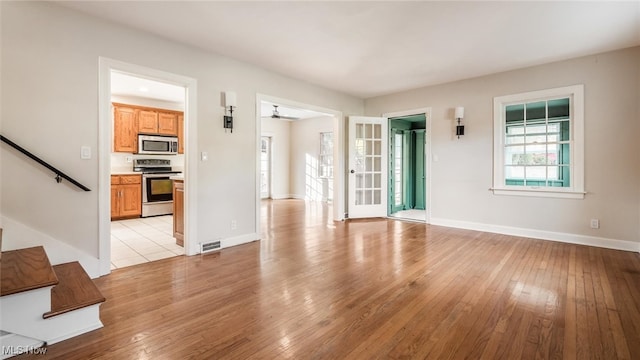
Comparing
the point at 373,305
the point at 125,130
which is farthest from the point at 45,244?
the point at 125,130

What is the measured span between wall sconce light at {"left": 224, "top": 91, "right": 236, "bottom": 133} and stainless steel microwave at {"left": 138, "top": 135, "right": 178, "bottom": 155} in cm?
350

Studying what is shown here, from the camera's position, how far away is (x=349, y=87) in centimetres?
555

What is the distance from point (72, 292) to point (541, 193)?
5543 mm

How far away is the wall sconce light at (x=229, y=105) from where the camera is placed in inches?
151

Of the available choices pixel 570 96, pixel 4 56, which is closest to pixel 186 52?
pixel 4 56

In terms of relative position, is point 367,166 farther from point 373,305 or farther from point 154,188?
point 154,188

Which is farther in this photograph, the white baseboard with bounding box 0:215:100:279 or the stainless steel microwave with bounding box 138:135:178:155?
the stainless steel microwave with bounding box 138:135:178:155

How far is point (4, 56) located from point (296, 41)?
2603 millimetres

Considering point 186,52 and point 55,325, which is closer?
point 55,325

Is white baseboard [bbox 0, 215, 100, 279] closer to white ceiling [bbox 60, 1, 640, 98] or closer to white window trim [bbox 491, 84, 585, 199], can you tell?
white ceiling [bbox 60, 1, 640, 98]

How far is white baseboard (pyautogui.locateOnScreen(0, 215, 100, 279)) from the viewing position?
8.00 ft

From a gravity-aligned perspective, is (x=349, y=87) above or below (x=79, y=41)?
above

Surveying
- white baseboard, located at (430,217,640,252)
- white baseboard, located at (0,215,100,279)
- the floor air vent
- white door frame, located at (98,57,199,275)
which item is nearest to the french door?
white baseboard, located at (430,217,640,252)

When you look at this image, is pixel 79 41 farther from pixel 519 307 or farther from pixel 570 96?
pixel 570 96
